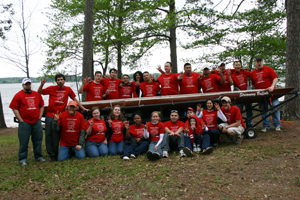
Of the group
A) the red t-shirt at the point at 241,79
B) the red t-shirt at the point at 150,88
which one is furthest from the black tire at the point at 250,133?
the red t-shirt at the point at 150,88

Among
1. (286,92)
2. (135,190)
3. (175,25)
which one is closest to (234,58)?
(175,25)

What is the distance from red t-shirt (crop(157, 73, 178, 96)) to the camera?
713 centimetres

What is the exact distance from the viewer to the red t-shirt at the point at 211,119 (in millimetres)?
6156

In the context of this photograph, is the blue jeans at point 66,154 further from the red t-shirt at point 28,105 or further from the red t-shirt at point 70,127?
the red t-shirt at point 28,105

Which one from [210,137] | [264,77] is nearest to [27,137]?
[210,137]

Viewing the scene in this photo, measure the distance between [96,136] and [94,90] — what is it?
1.58 metres

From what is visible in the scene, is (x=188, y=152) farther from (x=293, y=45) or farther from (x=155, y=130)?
(x=293, y=45)

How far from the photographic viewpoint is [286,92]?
6.92 meters

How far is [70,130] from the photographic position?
5.85 m

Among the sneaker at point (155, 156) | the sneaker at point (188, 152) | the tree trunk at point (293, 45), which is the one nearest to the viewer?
the sneaker at point (155, 156)

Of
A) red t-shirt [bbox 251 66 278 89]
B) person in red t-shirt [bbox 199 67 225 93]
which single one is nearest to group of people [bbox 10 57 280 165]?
red t-shirt [bbox 251 66 278 89]

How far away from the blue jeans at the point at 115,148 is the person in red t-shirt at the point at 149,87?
179 centimetres

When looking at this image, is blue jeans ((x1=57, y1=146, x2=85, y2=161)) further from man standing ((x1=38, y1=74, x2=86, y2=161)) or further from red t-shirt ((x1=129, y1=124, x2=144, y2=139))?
red t-shirt ((x1=129, y1=124, x2=144, y2=139))

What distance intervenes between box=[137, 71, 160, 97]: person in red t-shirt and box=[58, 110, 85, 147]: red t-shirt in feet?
Result: 6.97
